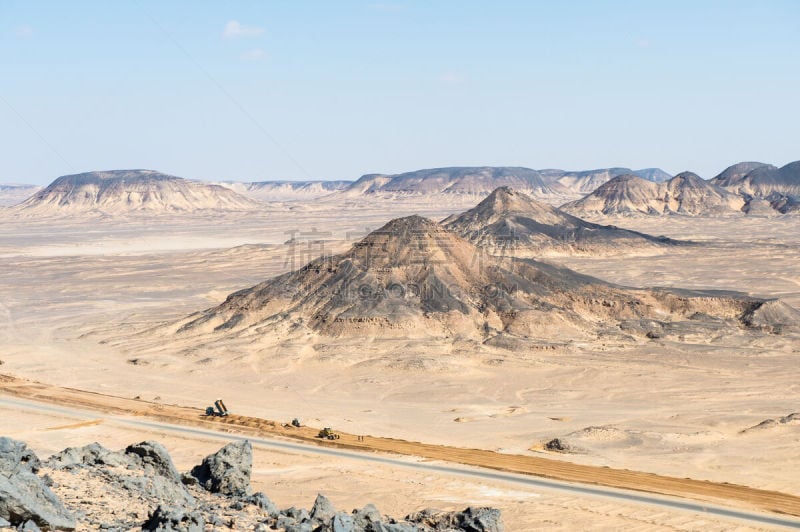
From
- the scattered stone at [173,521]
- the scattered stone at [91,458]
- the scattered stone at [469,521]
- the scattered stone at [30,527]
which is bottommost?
the scattered stone at [469,521]

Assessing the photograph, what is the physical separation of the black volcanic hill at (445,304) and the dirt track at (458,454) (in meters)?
15.3

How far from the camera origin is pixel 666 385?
46500mm

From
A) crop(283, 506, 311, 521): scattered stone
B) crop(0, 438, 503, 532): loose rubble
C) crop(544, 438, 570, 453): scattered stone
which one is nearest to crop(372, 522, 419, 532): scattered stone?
crop(0, 438, 503, 532): loose rubble

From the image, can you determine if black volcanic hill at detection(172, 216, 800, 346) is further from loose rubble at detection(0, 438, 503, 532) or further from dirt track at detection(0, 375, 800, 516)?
loose rubble at detection(0, 438, 503, 532)

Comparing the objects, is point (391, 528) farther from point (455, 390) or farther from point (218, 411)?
point (455, 390)

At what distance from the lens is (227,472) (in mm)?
24906

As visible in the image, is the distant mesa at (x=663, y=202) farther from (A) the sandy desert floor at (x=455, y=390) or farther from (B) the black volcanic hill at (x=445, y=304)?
(B) the black volcanic hill at (x=445, y=304)

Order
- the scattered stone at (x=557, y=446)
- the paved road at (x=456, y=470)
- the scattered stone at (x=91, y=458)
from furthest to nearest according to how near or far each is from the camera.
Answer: the scattered stone at (x=557, y=446) → the paved road at (x=456, y=470) → the scattered stone at (x=91, y=458)

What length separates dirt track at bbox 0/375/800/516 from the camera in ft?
91.8

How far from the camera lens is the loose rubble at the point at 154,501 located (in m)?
17.6

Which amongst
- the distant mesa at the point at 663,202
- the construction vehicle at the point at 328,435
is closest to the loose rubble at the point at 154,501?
the construction vehicle at the point at 328,435

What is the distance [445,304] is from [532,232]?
6289 cm

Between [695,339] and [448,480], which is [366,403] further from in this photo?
[695,339]

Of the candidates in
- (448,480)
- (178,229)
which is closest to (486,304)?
(448,480)
